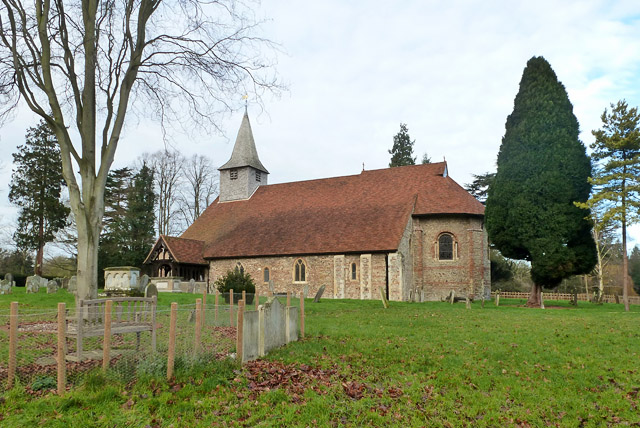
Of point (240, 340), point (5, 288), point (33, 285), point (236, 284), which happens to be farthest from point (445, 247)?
point (5, 288)

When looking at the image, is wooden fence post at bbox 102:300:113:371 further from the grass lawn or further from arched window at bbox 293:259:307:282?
arched window at bbox 293:259:307:282

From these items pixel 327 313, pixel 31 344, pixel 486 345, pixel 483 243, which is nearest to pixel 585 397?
pixel 486 345

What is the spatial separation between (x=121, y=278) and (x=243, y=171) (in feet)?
47.2

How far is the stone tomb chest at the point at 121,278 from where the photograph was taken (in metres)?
24.5

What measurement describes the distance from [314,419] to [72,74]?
1143cm

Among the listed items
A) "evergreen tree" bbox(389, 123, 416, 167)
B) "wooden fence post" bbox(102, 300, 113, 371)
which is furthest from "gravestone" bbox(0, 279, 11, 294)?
"evergreen tree" bbox(389, 123, 416, 167)

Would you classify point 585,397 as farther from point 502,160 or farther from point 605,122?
point 605,122

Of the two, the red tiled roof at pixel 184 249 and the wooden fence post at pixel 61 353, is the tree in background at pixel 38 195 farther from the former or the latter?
the wooden fence post at pixel 61 353

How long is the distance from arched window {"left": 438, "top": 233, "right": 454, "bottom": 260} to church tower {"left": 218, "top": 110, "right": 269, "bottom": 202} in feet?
51.2

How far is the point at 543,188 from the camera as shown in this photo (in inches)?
912

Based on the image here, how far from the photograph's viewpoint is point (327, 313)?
17953 mm

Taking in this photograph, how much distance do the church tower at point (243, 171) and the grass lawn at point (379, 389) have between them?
2631cm

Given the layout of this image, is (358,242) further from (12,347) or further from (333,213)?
(12,347)

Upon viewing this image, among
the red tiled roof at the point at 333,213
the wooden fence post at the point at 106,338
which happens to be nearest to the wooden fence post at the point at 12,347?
the wooden fence post at the point at 106,338
